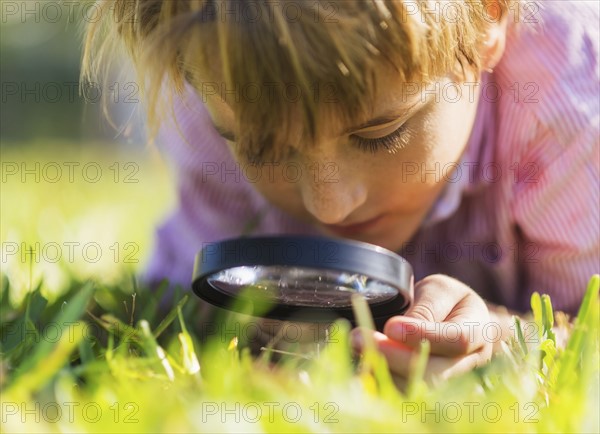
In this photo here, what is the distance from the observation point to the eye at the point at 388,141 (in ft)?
3.51

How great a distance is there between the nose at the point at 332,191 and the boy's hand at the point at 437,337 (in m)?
0.15

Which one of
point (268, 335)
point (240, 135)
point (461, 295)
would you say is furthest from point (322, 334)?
point (240, 135)

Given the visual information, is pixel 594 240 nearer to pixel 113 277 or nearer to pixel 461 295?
pixel 461 295

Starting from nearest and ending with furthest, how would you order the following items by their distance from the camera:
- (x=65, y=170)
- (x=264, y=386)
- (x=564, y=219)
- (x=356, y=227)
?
(x=264, y=386) → (x=356, y=227) → (x=564, y=219) → (x=65, y=170)

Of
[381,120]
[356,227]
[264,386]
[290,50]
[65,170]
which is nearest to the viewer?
[264,386]

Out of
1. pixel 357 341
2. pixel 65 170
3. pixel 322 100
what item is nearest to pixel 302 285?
pixel 357 341

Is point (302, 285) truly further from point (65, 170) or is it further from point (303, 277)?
point (65, 170)

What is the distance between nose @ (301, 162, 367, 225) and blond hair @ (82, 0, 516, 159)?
0.29ft

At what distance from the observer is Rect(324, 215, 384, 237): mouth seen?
127cm

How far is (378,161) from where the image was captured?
1104 millimetres

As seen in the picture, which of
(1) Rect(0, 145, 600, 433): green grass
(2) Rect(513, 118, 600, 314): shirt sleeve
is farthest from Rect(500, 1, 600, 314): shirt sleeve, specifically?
(1) Rect(0, 145, 600, 433): green grass

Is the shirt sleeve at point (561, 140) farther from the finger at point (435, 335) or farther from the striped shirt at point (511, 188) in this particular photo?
the finger at point (435, 335)

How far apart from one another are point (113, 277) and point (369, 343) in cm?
77

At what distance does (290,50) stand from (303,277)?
28 centimetres
